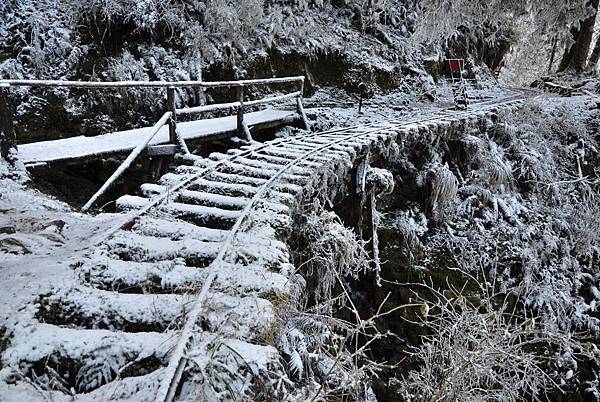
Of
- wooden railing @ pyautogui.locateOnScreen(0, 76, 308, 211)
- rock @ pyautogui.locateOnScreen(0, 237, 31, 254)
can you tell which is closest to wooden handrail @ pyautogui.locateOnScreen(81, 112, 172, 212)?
wooden railing @ pyautogui.locateOnScreen(0, 76, 308, 211)

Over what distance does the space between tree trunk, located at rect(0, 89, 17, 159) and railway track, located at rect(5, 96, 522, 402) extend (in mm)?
1681

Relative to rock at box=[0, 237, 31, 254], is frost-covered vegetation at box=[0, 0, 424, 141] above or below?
above

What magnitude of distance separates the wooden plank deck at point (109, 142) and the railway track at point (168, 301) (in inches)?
65.4

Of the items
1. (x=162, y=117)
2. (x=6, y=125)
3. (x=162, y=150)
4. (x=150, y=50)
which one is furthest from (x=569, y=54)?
(x=6, y=125)

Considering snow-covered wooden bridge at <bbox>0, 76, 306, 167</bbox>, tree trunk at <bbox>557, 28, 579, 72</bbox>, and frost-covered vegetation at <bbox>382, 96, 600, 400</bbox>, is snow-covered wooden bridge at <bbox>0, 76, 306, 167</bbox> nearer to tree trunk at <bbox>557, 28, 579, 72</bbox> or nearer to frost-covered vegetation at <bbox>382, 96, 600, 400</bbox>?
frost-covered vegetation at <bbox>382, 96, 600, 400</bbox>

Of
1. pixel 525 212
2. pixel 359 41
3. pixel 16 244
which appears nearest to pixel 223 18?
pixel 359 41

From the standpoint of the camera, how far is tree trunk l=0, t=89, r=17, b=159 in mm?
4629

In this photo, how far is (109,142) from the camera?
6.43 meters

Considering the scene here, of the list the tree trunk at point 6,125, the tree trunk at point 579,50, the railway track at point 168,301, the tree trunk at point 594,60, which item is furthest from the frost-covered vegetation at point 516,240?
the tree trunk at point 594,60

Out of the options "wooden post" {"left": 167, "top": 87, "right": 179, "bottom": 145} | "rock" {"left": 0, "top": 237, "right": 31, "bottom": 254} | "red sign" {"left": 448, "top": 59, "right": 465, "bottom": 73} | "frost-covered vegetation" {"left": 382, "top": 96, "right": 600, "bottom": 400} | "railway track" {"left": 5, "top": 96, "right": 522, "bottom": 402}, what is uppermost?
"red sign" {"left": 448, "top": 59, "right": 465, "bottom": 73}

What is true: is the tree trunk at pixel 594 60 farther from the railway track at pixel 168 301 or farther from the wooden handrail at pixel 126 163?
the railway track at pixel 168 301

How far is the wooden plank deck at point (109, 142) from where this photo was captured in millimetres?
5504

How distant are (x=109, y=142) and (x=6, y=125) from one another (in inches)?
67.2

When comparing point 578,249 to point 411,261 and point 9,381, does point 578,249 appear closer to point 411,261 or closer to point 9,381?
point 411,261
